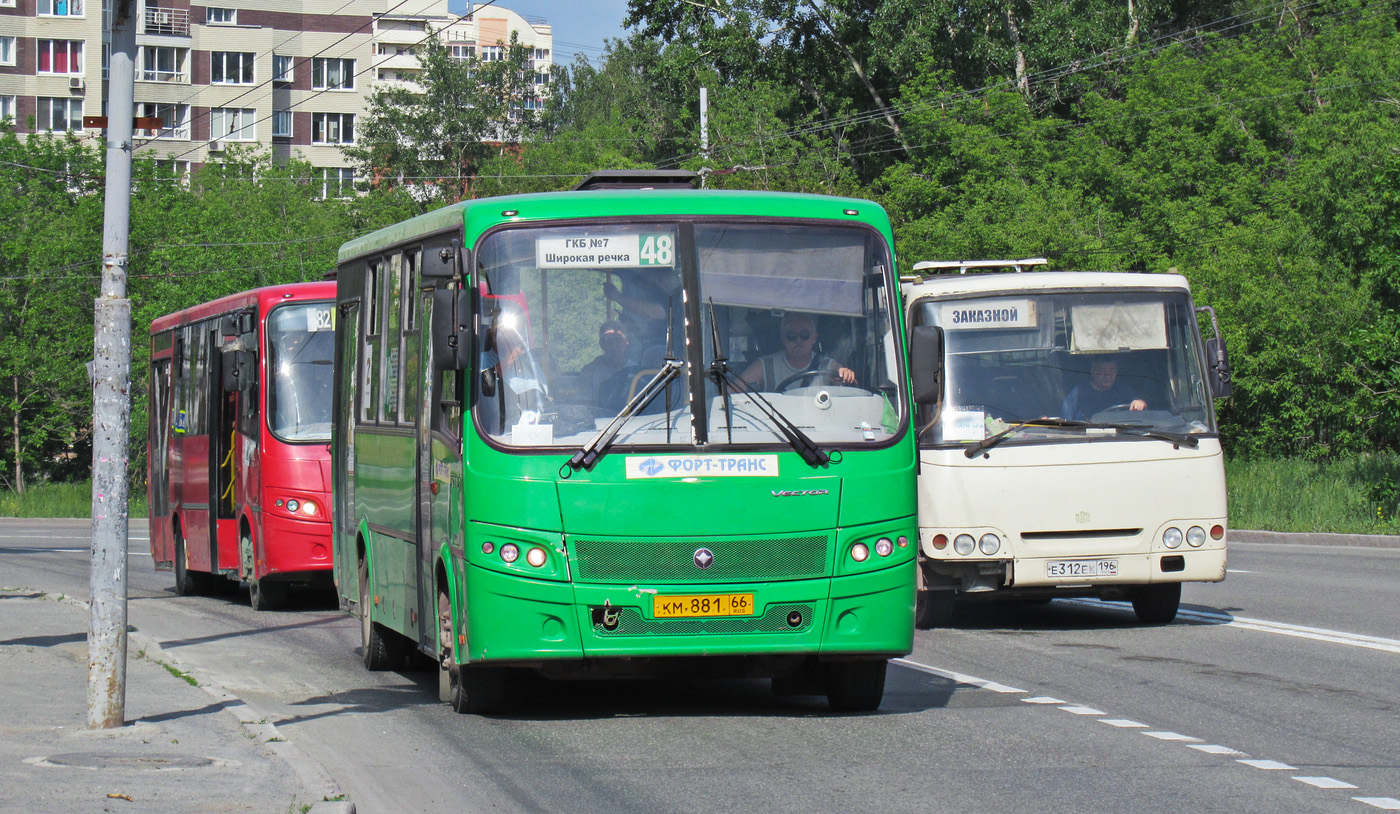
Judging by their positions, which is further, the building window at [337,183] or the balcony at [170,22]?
the balcony at [170,22]

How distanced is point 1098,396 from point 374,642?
5.99m

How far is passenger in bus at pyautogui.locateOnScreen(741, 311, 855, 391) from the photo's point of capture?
9.55m

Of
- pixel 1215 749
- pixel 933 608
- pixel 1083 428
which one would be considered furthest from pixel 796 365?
pixel 933 608

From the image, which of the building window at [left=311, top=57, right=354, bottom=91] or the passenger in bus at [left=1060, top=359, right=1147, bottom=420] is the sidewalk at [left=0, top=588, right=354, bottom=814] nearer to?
the passenger in bus at [left=1060, top=359, right=1147, bottom=420]

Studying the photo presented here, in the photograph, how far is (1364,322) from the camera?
31.5 metres

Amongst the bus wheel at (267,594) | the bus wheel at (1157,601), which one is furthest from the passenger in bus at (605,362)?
the bus wheel at (267,594)

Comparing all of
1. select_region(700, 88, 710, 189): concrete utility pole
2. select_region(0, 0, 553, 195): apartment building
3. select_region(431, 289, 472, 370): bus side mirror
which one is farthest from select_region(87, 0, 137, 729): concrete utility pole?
select_region(0, 0, 553, 195): apartment building

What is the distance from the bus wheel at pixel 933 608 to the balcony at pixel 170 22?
3476 inches

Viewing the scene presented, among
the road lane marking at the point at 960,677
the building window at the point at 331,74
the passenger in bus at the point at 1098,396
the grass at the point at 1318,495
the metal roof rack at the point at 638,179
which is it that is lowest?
the road lane marking at the point at 960,677

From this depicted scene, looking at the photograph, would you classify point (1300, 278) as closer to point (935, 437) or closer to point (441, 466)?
Result: point (935, 437)

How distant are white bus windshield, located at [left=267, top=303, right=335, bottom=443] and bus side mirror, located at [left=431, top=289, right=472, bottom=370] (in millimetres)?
8834

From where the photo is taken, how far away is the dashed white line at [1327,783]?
7668 mm

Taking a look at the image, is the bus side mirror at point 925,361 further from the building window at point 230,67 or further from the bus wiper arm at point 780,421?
the building window at point 230,67

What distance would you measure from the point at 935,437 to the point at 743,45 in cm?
4103
